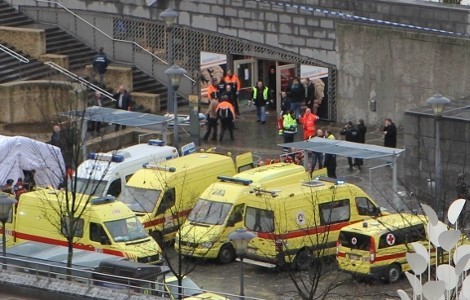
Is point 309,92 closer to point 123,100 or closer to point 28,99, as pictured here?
point 123,100

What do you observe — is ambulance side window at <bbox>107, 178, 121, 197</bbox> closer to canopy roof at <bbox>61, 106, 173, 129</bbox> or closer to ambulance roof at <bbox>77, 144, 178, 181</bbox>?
ambulance roof at <bbox>77, 144, 178, 181</bbox>

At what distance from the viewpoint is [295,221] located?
3759 centimetres

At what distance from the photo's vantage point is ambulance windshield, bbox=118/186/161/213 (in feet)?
130

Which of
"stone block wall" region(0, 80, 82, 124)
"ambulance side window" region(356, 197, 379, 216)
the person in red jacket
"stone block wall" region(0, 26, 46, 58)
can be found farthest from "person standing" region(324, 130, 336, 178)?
"stone block wall" region(0, 26, 46, 58)

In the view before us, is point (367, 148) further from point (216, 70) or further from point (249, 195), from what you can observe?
point (216, 70)

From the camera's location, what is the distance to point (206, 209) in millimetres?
38750

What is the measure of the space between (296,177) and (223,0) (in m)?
14.6

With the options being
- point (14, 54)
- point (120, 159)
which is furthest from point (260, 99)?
point (120, 159)

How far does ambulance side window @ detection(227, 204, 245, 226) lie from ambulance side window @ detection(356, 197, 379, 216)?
252cm

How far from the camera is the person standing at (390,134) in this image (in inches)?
1820

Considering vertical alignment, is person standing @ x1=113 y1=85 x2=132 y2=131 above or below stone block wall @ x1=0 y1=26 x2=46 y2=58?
below

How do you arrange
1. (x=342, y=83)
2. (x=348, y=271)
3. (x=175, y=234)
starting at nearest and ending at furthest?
(x=348, y=271) → (x=175, y=234) → (x=342, y=83)

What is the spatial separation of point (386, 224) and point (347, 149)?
5.40 meters

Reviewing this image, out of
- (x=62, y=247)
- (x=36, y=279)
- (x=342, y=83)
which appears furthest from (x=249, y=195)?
(x=342, y=83)
